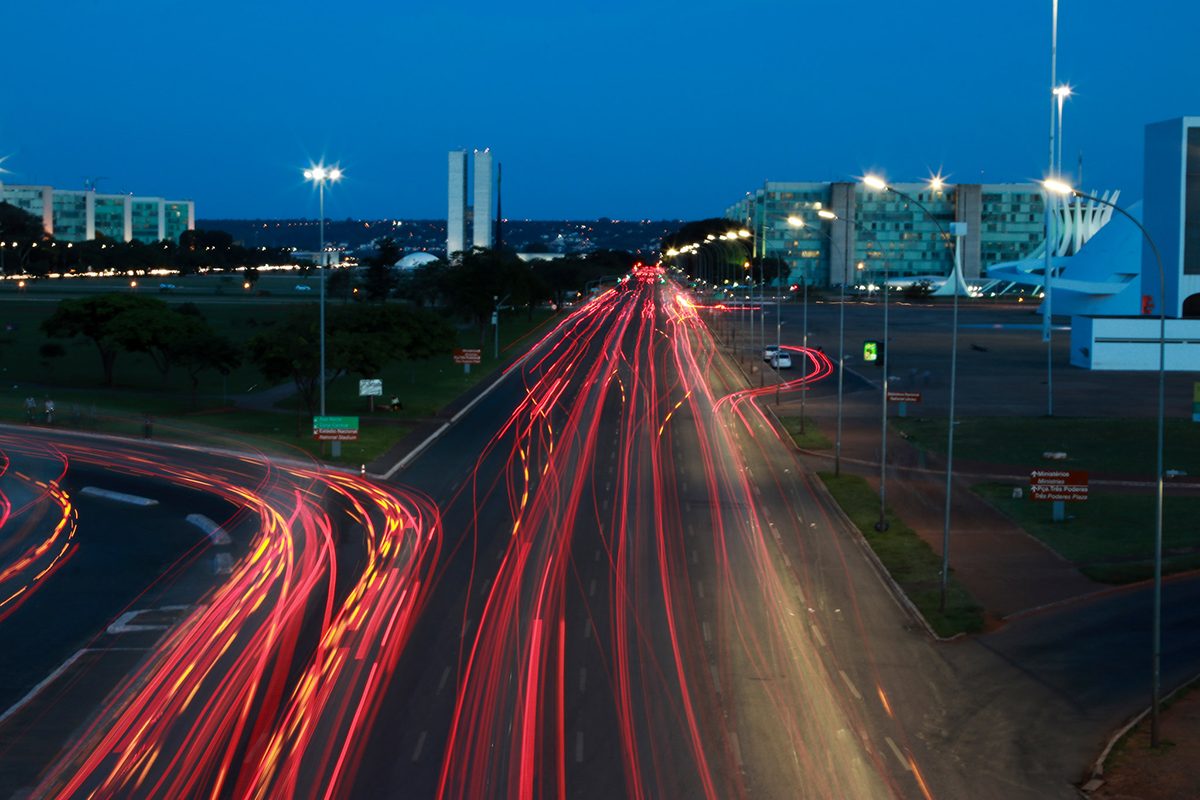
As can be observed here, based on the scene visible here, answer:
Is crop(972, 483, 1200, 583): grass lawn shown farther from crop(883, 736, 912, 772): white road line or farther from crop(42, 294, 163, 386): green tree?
crop(42, 294, 163, 386): green tree

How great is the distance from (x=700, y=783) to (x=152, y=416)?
4292 cm

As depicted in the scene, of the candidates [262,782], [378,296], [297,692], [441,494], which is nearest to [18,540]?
[441,494]

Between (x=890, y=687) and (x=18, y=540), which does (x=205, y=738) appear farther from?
(x=18, y=540)

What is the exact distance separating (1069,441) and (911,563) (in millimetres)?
21518

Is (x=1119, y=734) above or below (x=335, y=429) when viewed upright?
below

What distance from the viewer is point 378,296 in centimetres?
14075

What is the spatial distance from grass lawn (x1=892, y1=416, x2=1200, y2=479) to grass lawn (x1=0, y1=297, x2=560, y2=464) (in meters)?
20.2

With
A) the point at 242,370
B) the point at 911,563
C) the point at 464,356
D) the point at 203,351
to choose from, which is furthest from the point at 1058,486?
the point at 242,370

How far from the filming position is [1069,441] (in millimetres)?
47594

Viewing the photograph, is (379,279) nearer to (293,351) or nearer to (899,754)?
(293,351)

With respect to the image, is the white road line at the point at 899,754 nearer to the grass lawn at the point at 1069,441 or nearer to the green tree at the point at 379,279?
the grass lawn at the point at 1069,441

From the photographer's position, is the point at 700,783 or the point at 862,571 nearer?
the point at 700,783

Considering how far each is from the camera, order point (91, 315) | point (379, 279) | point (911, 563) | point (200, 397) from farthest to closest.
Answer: point (379, 279) → point (91, 315) → point (200, 397) → point (911, 563)

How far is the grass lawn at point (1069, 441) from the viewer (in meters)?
42.4
